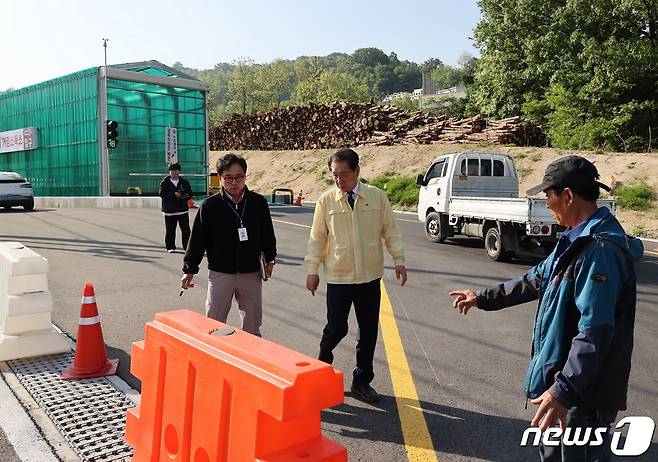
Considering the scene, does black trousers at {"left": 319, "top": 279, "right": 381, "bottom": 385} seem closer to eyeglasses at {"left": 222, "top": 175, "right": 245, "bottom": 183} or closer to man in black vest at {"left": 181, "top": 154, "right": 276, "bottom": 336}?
man in black vest at {"left": 181, "top": 154, "right": 276, "bottom": 336}

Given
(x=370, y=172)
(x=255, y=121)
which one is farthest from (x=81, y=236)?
(x=255, y=121)

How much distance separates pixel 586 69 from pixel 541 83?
3979 millimetres

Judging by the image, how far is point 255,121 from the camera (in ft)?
140

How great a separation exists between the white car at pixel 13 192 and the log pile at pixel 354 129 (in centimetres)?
1804

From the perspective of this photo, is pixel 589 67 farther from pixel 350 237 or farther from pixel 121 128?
pixel 350 237

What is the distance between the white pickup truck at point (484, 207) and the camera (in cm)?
969

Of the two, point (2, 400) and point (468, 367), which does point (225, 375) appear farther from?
point (468, 367)

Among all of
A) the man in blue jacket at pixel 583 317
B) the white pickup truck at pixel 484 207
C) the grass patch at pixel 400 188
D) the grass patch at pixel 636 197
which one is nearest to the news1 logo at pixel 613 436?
the man in blue jacket at pixel 583 317

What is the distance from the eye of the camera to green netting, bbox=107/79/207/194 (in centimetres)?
2602

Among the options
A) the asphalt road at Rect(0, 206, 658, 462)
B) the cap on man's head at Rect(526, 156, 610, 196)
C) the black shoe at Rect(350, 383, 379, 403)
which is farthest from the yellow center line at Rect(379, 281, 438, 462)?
the cap on man's head at Rect(526, 156, 610, 196)

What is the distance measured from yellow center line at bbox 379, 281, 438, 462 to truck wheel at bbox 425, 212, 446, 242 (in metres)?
6.49

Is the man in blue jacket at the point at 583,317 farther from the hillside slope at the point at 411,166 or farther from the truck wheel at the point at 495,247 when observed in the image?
the hillside slope at the point at 411,166

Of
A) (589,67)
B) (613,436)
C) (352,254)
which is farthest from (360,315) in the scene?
(589,67)

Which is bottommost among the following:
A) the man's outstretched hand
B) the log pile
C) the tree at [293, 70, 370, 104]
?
the man's outstretched hand
